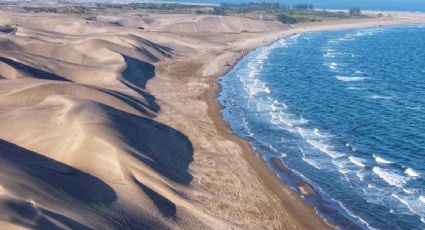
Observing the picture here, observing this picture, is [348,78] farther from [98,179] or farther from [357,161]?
[98,179]

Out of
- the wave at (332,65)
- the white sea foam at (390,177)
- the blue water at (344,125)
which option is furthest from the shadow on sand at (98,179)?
the wave at (332,65)

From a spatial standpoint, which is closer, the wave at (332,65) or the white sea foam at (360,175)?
the white sea foam at (360,175)

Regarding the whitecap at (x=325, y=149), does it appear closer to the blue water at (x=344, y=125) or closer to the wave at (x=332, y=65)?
the blue water at (x=344, y=125)

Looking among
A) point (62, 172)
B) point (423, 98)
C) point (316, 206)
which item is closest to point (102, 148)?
point (62, 172)

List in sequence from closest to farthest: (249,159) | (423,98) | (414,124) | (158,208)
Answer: (158,208) → (249,159) → (414,124) → (423,98)

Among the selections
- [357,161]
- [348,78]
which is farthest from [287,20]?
[357,161]

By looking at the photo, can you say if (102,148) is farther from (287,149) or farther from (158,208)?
(287,149)

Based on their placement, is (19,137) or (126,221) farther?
(19,137)
